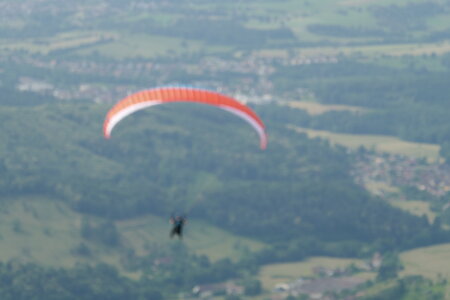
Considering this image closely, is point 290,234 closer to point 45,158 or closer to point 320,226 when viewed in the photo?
point 320,226

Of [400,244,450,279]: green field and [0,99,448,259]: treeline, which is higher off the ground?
[0,99,448,259]: treeline

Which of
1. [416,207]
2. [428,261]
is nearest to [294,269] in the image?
[428,261]

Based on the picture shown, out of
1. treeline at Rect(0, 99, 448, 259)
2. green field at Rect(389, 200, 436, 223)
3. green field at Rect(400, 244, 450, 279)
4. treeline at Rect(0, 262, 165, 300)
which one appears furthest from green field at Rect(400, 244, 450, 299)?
treeline at Rect(0, 262, 165, 300)

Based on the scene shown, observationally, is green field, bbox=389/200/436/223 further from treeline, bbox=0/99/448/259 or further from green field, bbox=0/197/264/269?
green field, bbox=0/197/264/269

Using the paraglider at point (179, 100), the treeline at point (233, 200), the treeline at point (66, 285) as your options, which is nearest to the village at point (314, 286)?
the treeline at point (66, 285)

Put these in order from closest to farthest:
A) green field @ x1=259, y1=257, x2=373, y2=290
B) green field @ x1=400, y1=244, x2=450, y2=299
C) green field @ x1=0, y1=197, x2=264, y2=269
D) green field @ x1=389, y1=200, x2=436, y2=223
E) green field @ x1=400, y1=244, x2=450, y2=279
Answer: green field @ x1=259, y1=257, x2=373, y2=290 < green field @ x1=400, y1=244, x2=450, y2=299 < green field @ x1=400, y1=244, x2=450, y2=279 < green field @ x1=0, y1=197, x2=264, y2=269 < green field @ x1=389, y1=200, x2=436, y2=223

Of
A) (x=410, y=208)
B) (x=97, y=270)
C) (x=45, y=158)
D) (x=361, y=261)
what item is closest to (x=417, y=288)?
(x=361, y=261)

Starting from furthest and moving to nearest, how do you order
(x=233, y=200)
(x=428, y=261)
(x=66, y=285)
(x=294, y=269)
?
(x=233, y=200)
(x=428, y=261)
(x=294, y=269)
(x=66, y=285)

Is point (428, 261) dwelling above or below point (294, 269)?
above

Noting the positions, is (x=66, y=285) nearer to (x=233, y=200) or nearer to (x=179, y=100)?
(x=233, y=200)
